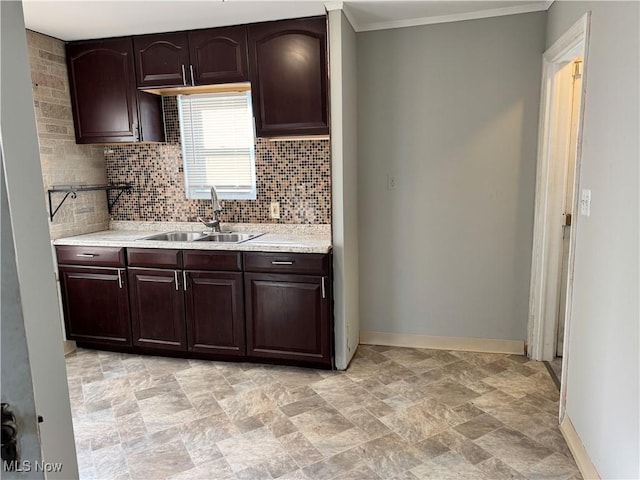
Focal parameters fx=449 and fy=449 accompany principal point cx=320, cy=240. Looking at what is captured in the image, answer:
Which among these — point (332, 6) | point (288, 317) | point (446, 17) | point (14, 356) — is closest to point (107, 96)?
point (332, 6)

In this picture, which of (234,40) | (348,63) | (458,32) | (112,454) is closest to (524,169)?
(458,32)

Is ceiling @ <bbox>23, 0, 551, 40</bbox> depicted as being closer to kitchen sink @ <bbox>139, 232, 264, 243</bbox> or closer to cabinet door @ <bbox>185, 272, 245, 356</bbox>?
kitchen sink @ <bbox>139, 232, 264, 243</bbox>

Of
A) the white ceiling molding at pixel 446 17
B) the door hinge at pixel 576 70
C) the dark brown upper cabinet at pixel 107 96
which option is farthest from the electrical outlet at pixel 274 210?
the door hinge at pixel 576 70

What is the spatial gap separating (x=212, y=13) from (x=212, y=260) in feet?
5.05

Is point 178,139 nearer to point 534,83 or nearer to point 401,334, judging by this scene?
point 401,334

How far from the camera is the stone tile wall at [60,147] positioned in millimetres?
3090

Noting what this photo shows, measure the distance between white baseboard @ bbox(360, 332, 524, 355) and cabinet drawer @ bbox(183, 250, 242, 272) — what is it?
1.17m

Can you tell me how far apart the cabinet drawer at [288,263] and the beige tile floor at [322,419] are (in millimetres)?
695

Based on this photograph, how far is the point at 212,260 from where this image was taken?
3.00m

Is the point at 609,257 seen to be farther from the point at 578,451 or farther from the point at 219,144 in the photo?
the point at 219,144

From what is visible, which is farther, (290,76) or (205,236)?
(205,236)

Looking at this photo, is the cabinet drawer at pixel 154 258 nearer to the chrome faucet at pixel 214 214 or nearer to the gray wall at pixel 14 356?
the chrome faucet at pixel 214 214

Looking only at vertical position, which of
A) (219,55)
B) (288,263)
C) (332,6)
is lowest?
(288,263)

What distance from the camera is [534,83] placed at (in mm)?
2910
